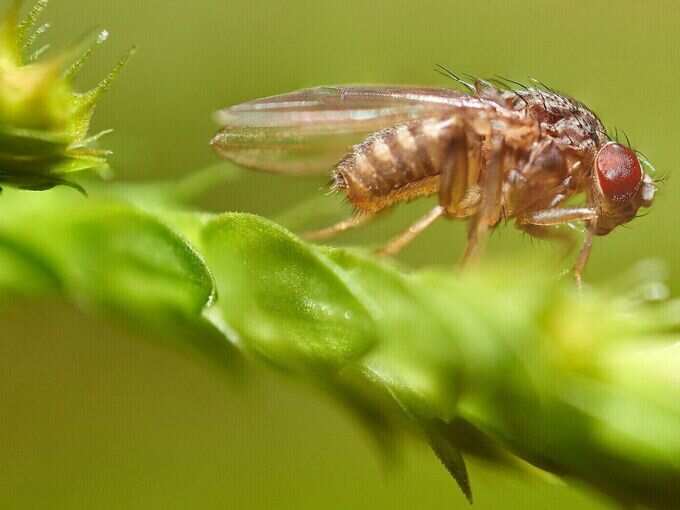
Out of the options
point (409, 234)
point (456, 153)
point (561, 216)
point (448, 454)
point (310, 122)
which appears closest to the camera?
point (448, 454)

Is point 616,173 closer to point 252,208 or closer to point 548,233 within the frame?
point 548,233

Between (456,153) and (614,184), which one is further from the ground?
(456,153)

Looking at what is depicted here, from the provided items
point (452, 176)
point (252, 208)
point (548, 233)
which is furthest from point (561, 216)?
point (252, 208)

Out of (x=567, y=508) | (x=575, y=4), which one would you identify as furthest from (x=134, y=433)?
(x=575, y=4)

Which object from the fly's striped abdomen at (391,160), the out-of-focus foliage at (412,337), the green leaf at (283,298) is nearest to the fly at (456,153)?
the fly's striped abdomen at (391,160)

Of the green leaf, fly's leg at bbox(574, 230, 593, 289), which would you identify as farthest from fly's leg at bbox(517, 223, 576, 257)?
the green leaf
